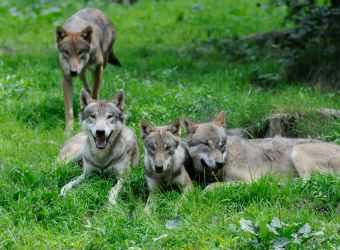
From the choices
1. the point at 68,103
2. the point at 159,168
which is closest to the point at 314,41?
the point at 68,103

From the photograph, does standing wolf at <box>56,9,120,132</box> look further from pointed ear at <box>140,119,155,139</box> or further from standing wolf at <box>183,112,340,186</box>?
standing wolf at <box>183,112,340,186</box>

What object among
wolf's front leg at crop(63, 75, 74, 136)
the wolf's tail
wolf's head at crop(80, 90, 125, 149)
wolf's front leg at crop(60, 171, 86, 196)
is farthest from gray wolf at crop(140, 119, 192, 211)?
the wolf's tail

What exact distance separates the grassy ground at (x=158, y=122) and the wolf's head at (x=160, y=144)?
355mm

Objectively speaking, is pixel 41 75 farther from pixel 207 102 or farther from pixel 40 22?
pixel 40 22

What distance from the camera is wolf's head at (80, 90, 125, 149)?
7105 millimetres

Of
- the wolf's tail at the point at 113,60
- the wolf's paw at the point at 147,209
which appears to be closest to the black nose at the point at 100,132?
the wolf's paw at the point at 147,209

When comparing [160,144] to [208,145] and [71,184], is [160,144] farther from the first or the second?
[71,184]

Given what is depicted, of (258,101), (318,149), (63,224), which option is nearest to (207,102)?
(258,101)

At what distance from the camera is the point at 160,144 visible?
677 cm

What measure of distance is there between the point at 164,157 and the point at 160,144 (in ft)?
0.55

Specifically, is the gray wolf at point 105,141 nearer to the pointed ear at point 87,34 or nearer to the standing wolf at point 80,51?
the standing wolf at point 80,51

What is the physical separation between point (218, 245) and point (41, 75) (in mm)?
6329

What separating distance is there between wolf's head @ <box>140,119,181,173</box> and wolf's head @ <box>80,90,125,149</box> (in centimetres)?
44

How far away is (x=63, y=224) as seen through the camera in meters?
6.06
